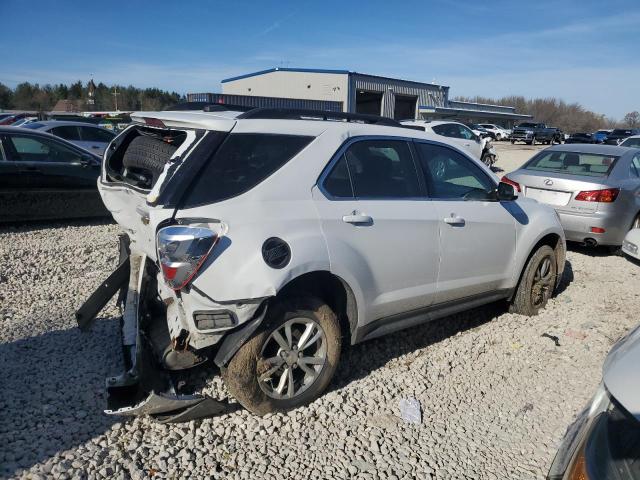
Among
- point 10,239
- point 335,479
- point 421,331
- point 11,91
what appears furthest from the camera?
point 11,91

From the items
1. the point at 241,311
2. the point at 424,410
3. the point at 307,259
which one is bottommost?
the point at 424,410

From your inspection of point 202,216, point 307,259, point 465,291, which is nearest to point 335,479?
point 307,259

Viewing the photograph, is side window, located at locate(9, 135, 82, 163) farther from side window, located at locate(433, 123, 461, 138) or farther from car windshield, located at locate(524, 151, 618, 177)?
side window, located at locate(433, 123, 461, 138)

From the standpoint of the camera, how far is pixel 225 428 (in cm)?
314

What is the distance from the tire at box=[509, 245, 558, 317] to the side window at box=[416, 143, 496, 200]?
3.28ft

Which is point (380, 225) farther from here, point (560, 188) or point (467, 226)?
point (560, 188)

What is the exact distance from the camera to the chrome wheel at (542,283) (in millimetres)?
5055

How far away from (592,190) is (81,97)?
321 ft

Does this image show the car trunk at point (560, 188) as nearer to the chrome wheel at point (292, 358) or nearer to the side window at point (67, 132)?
the chrome wheel at point (292, 358)

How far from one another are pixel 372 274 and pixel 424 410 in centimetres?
101

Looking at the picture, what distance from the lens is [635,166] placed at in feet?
25.3

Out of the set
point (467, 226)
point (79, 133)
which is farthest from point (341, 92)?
point (467, 226)

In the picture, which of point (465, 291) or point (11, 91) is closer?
point (465, 291)

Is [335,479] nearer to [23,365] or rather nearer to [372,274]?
[372,274]
